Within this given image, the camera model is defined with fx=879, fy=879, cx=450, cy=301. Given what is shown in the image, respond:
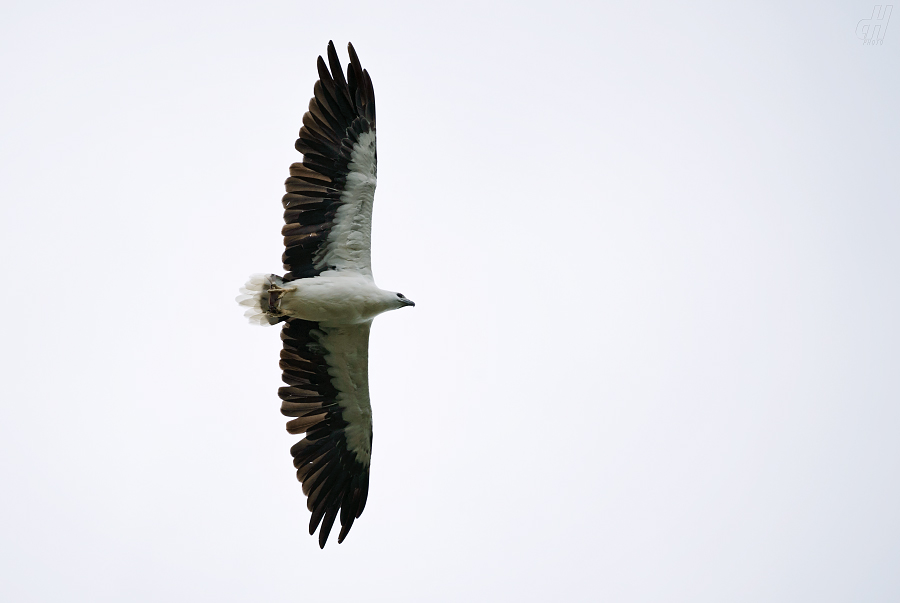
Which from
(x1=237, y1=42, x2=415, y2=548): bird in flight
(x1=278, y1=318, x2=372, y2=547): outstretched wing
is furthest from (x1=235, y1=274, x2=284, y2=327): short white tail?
(x1=278, y1=318, x2=372, y2=547): outstretched wing

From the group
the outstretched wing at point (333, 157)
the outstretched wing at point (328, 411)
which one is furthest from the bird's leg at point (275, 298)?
the outstretched wing at point (333, 157)

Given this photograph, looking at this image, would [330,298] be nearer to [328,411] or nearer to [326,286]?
[326,286]

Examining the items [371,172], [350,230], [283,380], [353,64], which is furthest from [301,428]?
[353,64]

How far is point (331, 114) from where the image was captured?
10.9 m

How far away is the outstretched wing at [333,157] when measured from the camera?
1086 centimetres

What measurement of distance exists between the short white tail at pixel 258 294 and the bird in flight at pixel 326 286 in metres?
0.01

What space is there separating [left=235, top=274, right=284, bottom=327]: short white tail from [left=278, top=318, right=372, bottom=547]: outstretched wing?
1.60 ft

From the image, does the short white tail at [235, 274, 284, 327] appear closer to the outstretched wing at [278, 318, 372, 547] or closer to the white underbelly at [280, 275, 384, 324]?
the white underbelly at [280, 275, 384, 324]

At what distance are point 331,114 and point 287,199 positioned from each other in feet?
3.89

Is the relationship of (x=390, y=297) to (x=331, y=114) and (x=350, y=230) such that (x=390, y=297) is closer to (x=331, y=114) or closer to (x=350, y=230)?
(x=350, y=230)

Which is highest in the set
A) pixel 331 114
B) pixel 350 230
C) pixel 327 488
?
pixel 331 114

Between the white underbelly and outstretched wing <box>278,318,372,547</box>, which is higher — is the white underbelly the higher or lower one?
the higher one

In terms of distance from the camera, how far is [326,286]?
1095 centimetres

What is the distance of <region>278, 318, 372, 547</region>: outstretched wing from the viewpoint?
38.1 ft
